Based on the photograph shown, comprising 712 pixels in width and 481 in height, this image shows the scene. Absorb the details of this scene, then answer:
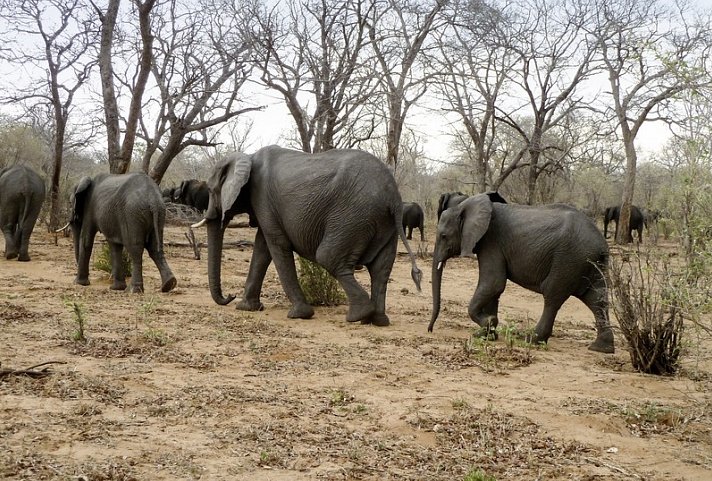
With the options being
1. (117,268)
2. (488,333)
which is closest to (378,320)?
(488,333)

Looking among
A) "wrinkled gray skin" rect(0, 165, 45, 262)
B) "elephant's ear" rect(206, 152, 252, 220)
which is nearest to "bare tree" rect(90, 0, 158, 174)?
"wrinkled gray skin" rect(0, 165, 45, 262)

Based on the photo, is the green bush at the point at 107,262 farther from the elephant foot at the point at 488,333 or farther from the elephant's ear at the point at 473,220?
the elephant foot at the point at 488,333

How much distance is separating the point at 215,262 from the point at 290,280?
105 cm

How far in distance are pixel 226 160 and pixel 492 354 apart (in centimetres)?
433

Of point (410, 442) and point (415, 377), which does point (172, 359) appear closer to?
point (415, 377)

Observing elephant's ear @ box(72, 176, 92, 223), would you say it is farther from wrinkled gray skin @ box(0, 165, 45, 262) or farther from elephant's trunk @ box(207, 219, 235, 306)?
wrinkled gray skin @ box(0, 165, 45, 262)

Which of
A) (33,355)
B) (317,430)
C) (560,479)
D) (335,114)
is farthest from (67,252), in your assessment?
(560,479)

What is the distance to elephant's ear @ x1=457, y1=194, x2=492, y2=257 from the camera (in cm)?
741

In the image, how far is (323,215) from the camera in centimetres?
820

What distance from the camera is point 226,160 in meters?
9.12

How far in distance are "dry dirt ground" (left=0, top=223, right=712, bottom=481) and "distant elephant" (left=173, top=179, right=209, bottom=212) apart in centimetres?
1553

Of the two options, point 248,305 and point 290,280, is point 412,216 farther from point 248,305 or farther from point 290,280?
point 290,280

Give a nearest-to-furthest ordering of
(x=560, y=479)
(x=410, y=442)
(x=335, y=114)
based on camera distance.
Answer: (x=560, y=479)
(x=410, y=442)
(x=335, y=114)

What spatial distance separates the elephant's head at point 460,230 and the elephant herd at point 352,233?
0.01 meters
